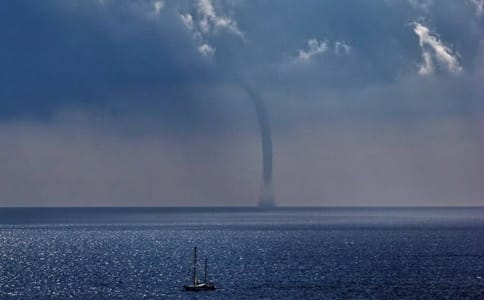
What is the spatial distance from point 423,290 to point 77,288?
42.7m

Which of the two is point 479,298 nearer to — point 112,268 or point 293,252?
point 112,268

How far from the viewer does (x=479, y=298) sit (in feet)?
361

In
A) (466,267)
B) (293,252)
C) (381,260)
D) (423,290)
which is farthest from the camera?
(293,252)

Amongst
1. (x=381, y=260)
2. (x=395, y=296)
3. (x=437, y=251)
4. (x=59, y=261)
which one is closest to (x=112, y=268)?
(x=59, y=261)

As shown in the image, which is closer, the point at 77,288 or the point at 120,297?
the point at 120,297

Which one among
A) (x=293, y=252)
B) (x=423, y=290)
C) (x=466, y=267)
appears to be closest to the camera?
(x=423, y=290)

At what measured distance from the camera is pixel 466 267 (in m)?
155

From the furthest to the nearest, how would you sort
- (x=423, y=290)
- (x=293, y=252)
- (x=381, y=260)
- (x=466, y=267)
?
(x=293, y=252) < (x=381, y=260) < (x=466, y=267) < (x=423, y=290)

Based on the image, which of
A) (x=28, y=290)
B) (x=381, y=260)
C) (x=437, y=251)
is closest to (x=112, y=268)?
(x=28, y=290)

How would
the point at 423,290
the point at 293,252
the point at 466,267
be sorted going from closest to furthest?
the point at 423,290 < the point at 466,267 < the point at 293,252

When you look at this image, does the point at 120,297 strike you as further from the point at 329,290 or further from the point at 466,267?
the point at 466,267

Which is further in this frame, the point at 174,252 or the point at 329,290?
the point at 174,252

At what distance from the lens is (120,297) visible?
373 feet

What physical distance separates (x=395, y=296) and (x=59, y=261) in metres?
81.3
